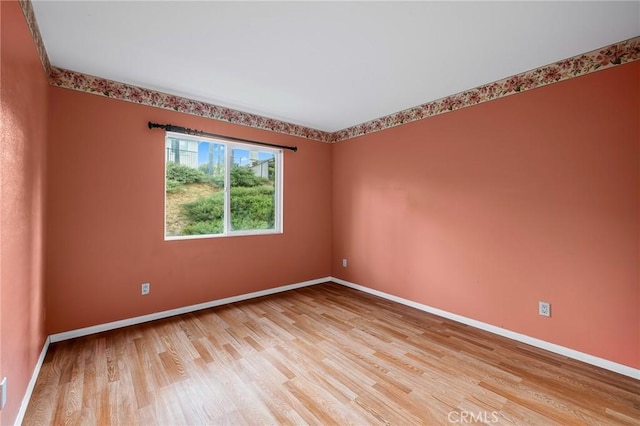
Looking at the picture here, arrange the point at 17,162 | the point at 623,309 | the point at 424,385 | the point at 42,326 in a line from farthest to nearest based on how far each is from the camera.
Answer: the point at 42,326
the point at 623,309
the point at 424,385
the point at 17,162

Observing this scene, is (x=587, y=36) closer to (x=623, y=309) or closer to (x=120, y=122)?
(x=623, y=309)

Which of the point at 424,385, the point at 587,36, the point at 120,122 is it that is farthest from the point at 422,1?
the point at 120,122

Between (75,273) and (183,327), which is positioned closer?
(75,273)

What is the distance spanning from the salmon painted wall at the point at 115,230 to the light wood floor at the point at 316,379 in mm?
326

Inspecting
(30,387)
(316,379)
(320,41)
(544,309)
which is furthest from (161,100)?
(544,309)

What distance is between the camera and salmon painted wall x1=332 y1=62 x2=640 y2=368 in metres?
2.07

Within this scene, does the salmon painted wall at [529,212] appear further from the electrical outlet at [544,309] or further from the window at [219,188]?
the window at [219,188]

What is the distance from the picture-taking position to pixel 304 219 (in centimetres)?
423

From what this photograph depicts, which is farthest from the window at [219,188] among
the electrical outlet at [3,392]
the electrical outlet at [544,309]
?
the electrical outlet at [544,309]

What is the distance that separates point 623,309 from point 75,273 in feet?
14.9

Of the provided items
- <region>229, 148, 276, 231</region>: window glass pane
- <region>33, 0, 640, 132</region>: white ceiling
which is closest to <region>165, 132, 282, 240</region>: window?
<region>229, 148, 276, 231</region>: window glass pane

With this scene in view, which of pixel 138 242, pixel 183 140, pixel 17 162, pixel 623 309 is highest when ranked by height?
pixel 183 140

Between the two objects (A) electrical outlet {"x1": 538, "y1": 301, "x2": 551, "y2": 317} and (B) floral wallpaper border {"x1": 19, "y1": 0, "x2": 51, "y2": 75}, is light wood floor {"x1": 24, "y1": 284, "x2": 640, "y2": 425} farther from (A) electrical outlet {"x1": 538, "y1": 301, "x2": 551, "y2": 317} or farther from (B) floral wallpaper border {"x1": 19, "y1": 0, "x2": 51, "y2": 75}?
(B) floral wallpaper border {"x1": 19, "y1": 0, "x2": 51, "y2": 75}

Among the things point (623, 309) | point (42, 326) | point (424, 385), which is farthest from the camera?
point (42, 326)
